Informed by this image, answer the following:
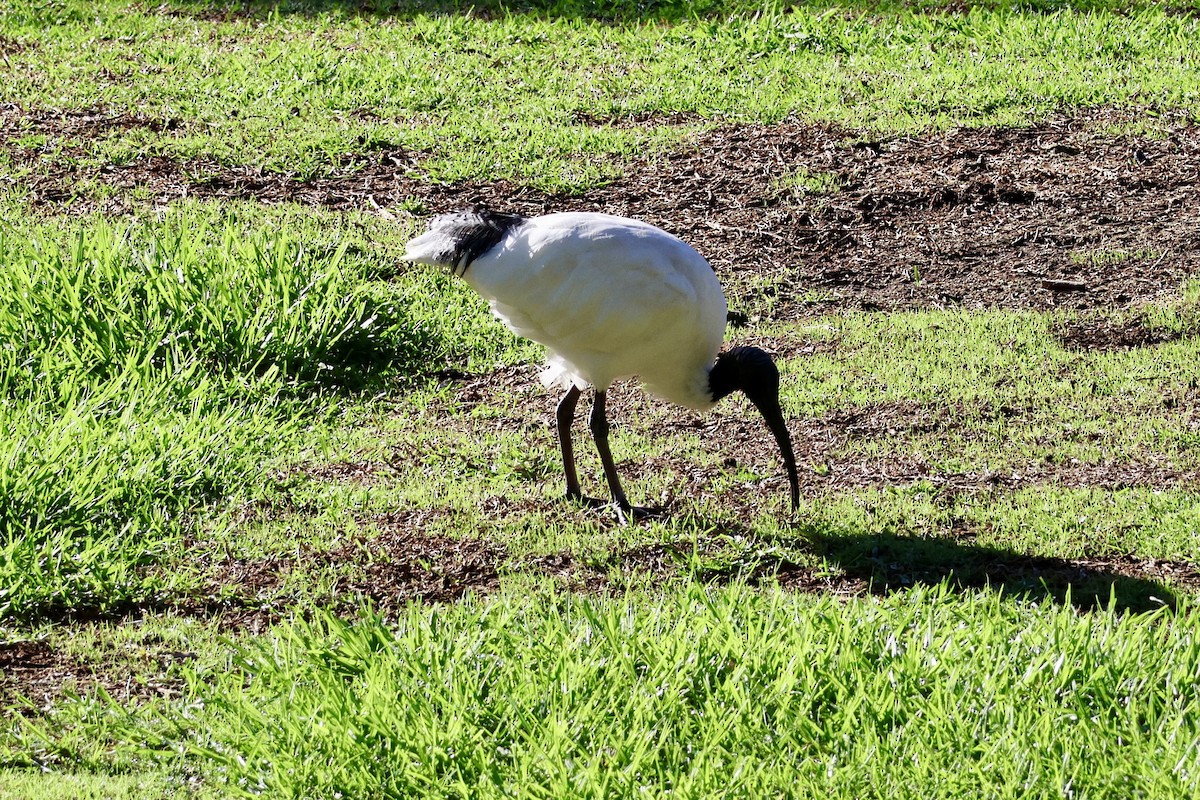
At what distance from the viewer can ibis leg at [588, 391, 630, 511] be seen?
5.49m

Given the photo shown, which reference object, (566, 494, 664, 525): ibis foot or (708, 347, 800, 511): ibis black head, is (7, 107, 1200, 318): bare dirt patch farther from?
(566, 494, 664, 525): ibis foot

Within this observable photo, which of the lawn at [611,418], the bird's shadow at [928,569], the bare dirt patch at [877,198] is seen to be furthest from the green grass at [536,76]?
the bird's shadow at [928,569]

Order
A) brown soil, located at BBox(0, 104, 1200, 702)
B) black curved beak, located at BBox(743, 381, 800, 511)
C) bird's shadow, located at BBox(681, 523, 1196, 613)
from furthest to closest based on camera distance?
black curved beak, located at BBox(743, 381, 800, 511) < brown soil, located at BBox(0, 104, 1200, 702) < bird's shadow, located at BBox(681, 523, 1196, 613)

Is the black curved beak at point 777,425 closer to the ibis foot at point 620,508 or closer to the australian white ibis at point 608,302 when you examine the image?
the australian white ibis at point 608,302

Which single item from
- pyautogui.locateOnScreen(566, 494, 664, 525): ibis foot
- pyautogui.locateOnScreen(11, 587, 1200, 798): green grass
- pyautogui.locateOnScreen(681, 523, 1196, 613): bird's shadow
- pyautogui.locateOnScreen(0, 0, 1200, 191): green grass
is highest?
pyautogui.locateOnScreen(0, 0, 1200, 191): green grass

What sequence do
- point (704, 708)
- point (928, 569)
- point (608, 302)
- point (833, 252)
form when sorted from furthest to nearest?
1. point (833, 252)
2. point (608, 302)
3. point (928, 569)
4. point (704, 708)

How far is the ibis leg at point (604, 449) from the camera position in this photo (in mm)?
5492

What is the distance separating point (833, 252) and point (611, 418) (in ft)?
6.99

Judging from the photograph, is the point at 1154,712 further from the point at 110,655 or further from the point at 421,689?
the point at 110,655

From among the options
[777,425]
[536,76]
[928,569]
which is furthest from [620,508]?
[536,76]

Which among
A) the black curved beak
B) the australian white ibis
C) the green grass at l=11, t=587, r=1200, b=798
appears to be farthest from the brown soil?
the green grass at l=11, t=587, r=1200, b=798

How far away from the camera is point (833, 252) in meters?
7.87

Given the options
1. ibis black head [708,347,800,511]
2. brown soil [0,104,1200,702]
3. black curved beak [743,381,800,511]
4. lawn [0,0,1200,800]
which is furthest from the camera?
ibis black head [708,347,800,511]

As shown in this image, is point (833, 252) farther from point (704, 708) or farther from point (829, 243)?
point (704, 708)
